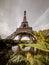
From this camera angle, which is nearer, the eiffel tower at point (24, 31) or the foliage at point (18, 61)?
the foliage at point (18, 61)

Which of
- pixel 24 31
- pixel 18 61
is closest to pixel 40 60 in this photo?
pixel 18 61

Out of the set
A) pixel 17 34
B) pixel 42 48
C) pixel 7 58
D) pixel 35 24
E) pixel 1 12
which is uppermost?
pixel 1 12

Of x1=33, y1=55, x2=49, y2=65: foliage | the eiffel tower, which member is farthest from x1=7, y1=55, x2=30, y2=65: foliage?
the eiffel tower

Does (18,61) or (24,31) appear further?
(24,31)

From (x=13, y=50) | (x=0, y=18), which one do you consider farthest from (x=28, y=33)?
(x=0, y=18)

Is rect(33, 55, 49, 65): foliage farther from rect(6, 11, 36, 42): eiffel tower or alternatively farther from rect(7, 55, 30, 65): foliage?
rect(6, 11, 36, 42): eiffel tower

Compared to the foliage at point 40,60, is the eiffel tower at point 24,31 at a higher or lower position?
higher

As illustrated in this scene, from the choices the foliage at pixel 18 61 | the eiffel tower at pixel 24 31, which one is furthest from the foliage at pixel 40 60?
the eiffel tower at pixel 24 31

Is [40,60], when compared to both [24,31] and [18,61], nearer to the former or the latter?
[18,61]

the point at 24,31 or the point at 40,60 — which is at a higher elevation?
the point at 24,31

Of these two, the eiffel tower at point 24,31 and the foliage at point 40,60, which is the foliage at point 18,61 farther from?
the eiffel tower at point 24,31

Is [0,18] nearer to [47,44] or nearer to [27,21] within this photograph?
[27,21]
